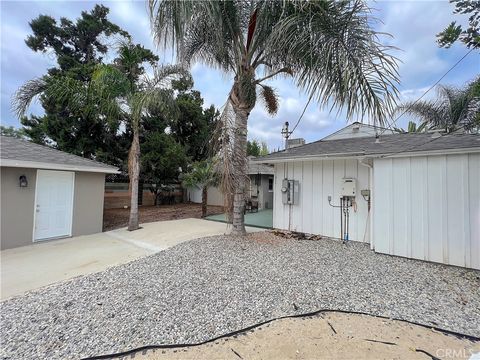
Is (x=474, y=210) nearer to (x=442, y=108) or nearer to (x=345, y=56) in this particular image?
(x=345, y=56)

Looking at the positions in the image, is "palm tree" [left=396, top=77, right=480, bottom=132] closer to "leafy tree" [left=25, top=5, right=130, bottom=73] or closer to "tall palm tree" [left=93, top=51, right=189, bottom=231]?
"tall palm tree" [left=93, top=51, right=189, bottom=231]

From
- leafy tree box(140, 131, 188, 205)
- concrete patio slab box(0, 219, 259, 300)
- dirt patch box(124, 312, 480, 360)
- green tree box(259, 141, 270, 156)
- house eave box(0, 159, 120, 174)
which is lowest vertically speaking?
concrete patio slab box(0, 219, 259, 300)

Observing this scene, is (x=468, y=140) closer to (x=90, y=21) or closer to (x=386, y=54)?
(x=386, y=54)

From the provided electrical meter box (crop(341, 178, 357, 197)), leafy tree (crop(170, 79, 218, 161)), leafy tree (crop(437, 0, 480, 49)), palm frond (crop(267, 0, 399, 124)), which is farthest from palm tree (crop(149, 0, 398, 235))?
leafy tree (crop(170, 79, 218, 161))

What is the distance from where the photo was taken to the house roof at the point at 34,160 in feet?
20.0

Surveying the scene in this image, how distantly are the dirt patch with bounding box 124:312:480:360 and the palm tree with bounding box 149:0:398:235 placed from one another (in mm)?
3416

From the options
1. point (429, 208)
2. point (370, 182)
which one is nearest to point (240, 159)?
point (370, 182)

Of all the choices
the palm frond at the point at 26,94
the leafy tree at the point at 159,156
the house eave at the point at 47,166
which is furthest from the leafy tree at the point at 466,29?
the leafy tree at the point at 159,156

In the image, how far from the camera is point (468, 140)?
5.55 m

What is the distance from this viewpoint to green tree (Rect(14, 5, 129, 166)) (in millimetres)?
12477

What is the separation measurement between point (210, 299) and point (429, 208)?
5.31 metres

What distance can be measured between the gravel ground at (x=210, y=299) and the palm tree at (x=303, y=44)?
9.19 ft

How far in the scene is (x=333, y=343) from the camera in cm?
258
